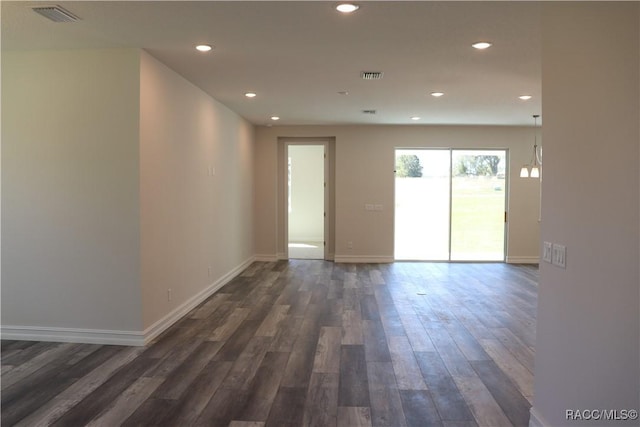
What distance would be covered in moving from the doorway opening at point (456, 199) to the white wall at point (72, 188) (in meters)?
5.63

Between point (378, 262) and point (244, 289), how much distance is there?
3141mm

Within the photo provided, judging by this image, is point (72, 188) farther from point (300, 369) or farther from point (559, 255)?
point (559, 255)

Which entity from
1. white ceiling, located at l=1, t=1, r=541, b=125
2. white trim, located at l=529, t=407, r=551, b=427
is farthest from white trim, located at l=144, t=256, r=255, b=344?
white trim, located at l=529, t=407, r=551, b=427

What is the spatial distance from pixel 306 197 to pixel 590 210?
9.75 metres

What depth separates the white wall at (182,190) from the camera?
3.88m

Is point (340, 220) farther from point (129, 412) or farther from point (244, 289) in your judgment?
point (129, 412)

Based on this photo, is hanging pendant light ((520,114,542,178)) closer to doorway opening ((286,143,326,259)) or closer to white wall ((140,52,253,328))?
white wall ((140,52,253,328))

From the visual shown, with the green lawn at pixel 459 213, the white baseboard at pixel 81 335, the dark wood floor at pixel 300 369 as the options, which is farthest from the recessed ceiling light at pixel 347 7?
the green lawn at pixel 459 213

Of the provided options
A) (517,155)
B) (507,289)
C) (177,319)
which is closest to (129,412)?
(177,319)

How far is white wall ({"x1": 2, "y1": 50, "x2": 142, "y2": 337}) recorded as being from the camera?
3711 mm

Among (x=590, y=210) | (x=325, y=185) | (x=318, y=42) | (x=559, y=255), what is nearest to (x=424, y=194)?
(x=325, y=185)

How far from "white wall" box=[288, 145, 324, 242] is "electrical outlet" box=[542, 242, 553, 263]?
9165 millimetres

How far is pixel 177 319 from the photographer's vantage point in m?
4.49

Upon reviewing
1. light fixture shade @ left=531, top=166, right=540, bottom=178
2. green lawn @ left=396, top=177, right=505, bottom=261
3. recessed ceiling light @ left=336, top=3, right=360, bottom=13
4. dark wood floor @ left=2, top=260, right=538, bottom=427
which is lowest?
dark wood floor @ left=2, top=260, right=538, bottom=427
